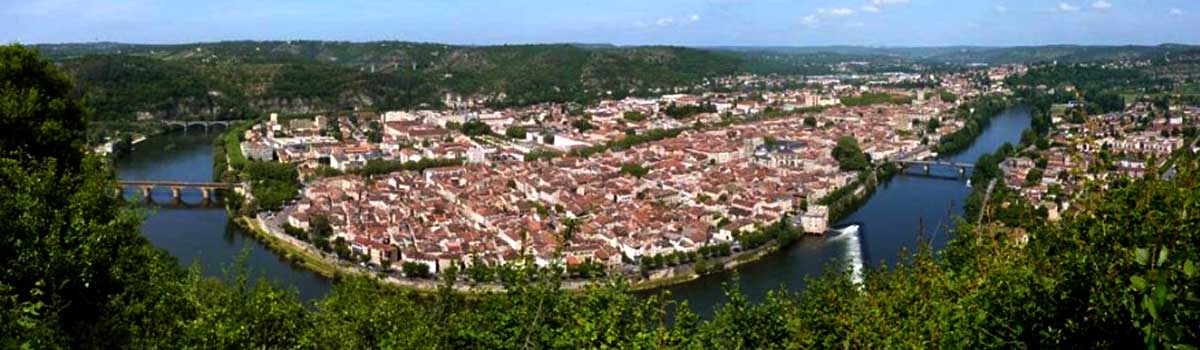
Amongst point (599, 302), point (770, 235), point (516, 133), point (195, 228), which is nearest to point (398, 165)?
point (195, 228)

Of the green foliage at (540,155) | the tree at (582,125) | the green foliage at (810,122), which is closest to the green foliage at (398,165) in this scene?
the green foliage at (540,155)

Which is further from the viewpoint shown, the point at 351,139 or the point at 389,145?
the point at 351,139

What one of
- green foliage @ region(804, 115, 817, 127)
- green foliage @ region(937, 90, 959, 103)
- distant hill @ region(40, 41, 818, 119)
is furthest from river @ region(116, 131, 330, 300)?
green foliage @ region(937, 90, 959, 103)

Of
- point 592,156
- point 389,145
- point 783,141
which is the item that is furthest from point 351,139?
point 783,141

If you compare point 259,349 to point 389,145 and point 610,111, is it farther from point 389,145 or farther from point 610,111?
point 610,111

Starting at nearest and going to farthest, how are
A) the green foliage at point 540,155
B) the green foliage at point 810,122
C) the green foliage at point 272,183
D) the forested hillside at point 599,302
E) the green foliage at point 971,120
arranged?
the forested hillside at point 599,302 → the green foliage at point 272,183 → the green foliage at point 540,155 → the green foliage at point 971,120 → the green foliage at point 810,122

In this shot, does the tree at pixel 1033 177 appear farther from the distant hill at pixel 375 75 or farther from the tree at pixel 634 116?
the distant hill at pixel 375 75
